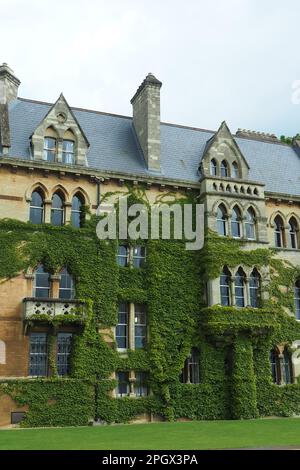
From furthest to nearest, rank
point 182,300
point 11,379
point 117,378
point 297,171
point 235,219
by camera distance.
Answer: point 297,171 → point 235,219 → point 182,300 → point 117,378 → point 11,379

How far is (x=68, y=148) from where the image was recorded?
29.2m

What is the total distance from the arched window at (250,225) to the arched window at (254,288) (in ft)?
6.50

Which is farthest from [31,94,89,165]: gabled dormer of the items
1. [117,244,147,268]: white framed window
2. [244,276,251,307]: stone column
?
[244,276,251,307]: stone column

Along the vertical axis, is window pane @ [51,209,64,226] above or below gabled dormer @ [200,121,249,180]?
below

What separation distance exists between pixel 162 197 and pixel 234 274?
5.73 m

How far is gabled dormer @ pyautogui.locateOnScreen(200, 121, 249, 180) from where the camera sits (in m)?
31.7

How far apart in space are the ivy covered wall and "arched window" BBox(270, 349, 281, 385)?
26.0 inches

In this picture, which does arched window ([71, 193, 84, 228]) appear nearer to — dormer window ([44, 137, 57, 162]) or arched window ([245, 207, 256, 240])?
dormer window ([44, 137, 57, 162])

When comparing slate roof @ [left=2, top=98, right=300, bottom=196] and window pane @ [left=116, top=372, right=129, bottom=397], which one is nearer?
window pane @ [left=116, top=372, right=129, bottom=397]

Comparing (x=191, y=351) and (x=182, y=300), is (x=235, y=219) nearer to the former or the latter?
(x=182, y=300)

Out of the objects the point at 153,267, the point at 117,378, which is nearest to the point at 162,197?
the point at 153,267

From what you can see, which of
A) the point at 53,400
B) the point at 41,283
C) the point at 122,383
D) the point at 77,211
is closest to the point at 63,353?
the point at 53,400

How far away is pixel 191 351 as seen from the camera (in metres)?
28.6

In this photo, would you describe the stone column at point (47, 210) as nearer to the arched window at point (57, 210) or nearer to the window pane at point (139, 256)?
the arched window at point (57, 210)
